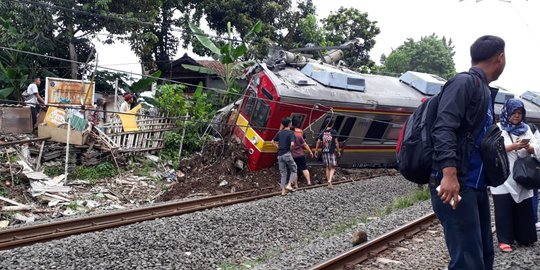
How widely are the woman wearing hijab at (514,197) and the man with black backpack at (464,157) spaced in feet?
8.55

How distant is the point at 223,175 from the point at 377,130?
4619 millimetres

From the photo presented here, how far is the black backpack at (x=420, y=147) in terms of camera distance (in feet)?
9.04

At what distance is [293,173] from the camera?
10.9 meters

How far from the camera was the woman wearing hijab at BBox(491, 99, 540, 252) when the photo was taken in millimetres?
5223

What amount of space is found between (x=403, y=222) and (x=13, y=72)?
1334 cm

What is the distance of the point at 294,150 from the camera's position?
11328mm

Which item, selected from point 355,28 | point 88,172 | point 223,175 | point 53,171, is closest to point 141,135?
point 88,172

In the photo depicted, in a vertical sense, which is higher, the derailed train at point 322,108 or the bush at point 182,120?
the derailed train at point 322,108

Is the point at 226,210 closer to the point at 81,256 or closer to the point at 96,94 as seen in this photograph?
the point at 81,256

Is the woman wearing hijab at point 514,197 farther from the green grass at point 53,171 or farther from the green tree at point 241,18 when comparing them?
the green tree at point 241,18

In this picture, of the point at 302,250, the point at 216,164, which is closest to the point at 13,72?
the point at 216,164

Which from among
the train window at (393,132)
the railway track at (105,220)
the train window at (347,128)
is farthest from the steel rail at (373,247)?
the train window at (393,132)

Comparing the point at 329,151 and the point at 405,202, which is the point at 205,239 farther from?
the point at 329,151

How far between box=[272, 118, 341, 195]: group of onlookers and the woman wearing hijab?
221 inches
